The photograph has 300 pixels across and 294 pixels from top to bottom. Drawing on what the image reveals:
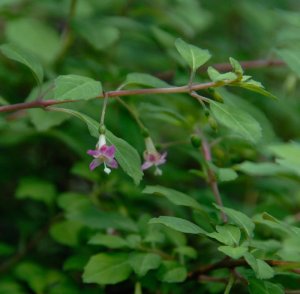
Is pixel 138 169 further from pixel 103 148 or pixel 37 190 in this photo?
pixel 37 190

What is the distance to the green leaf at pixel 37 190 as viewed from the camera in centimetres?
134

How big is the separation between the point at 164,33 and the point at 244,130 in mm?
674

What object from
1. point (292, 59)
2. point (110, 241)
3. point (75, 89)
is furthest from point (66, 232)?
point (292, 59)

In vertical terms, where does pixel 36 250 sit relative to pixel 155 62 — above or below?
below

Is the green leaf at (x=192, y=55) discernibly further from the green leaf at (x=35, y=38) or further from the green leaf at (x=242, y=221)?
the green leaf at (x=35, y=38)

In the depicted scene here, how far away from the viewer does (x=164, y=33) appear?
1542 mm

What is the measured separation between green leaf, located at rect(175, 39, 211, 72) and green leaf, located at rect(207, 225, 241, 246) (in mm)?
267

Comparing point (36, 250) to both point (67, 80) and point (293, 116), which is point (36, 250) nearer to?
point (67, 80)

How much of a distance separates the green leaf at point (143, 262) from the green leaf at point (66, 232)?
257 mm

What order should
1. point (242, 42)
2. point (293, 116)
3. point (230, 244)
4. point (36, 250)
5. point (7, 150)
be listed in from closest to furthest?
point (230, 244) → point (36, 250) → point (7, 150) → point (293, 116) → point (242, 42)

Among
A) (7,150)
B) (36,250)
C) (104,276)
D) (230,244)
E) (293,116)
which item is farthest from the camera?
(293,116)

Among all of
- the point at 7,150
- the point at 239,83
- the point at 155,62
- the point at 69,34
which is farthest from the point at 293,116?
the point at 239,83

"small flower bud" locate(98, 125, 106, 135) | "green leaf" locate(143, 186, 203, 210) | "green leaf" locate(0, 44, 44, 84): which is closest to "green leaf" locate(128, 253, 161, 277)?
"green leaf" locate(143, 186, 203, 210)

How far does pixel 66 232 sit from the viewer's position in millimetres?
1286
